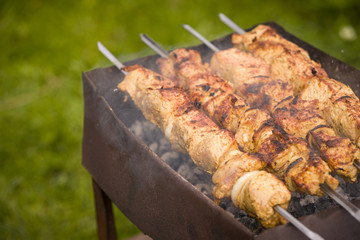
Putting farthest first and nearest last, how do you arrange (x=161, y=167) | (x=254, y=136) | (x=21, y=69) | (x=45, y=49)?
(x=45, y=49)
(x=21, y=69)
(x=254, y=136)
(x=161, y=167)

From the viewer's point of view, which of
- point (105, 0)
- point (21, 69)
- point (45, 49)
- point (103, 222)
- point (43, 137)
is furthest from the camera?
point (105, 0)

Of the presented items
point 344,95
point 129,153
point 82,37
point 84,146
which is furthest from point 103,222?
point 82,37

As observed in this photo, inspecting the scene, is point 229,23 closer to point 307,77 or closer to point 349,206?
point 307,77

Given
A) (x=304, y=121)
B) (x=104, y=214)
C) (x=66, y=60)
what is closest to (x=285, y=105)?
(x=304, y=121)

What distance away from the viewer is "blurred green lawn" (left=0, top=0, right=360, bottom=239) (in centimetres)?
395

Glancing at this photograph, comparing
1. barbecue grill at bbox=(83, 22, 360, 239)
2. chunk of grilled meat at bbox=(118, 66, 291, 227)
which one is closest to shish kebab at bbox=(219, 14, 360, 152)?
barbecue grill at bbox=(83, 22, 360, 239)

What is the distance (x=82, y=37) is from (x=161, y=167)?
4424 mm

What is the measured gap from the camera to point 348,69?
2545mm

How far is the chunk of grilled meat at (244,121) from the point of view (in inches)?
73.4

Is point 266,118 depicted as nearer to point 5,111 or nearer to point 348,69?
point 348,69

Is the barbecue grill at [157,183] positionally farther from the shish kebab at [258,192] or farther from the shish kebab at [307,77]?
the shish kebab at [307,77]

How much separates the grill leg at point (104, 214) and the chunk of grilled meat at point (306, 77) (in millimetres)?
1417

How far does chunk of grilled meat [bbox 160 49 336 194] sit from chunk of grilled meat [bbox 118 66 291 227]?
8 centimetres

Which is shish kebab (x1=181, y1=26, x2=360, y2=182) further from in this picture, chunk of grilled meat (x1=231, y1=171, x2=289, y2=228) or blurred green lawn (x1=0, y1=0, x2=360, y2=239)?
blurred green lawn (x1=0, y1=0, x2=360, y2=239)
